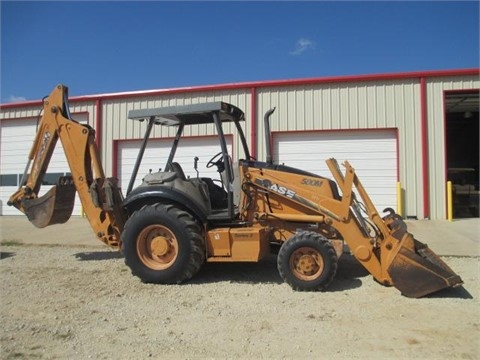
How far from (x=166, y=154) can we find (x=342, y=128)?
220 inches

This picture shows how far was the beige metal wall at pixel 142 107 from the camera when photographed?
14320 mm

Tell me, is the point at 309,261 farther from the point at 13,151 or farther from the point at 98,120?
the point at 13,151

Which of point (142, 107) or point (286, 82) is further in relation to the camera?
point (142, 107)

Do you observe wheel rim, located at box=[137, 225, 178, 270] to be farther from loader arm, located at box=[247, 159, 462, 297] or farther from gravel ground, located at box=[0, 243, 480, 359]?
loader arm, located at box=[247, 159, 462, 297]

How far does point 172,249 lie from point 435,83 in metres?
10.1

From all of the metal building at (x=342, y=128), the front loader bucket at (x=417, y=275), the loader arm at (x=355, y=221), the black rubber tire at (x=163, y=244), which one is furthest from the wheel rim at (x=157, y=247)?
the metal building at (x=342, y=128)

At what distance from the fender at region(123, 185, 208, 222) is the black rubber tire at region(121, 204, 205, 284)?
12 cm

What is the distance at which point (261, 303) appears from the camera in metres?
5.30

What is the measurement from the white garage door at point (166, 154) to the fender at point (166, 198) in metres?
7.25

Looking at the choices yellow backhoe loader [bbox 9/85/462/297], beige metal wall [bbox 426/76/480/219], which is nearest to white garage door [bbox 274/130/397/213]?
Answer: beige metal wall [bbox 426/76/480/219]

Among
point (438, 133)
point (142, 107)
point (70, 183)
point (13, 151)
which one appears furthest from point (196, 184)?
point (13, 151)

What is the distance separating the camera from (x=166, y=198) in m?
6.30

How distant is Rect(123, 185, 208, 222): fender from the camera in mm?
6215

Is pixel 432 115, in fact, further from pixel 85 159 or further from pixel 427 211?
pixel 85 159
